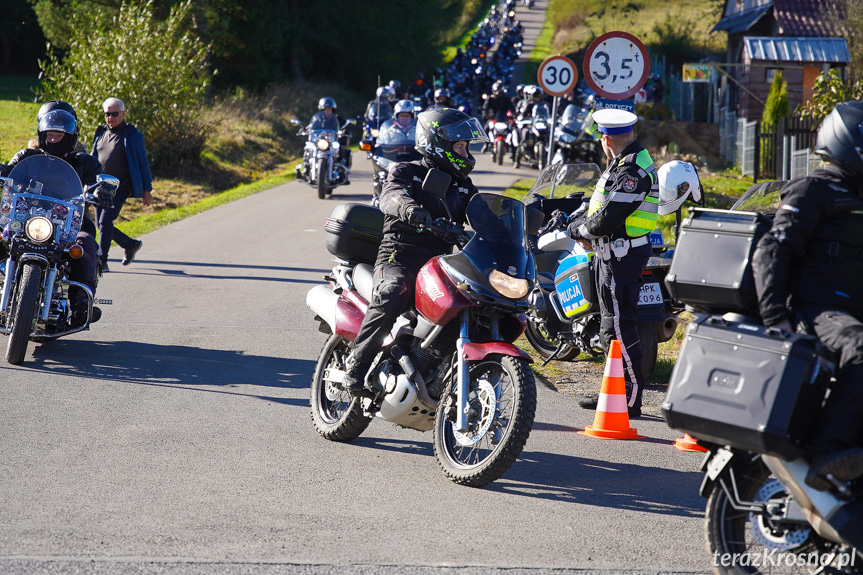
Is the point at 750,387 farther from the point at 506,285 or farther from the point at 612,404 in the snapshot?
the point at 612,404

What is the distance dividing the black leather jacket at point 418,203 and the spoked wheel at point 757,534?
2.42 m

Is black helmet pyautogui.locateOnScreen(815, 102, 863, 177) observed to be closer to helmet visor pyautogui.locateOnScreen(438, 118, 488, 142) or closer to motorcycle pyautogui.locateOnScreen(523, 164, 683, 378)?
helmet visor pyautogui.locateOnScreen(438, 118, 488, 142)

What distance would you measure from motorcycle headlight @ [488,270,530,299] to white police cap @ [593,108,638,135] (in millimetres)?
1925

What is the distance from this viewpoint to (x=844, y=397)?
133 inches

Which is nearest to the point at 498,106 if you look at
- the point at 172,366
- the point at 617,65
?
the point at 617,65

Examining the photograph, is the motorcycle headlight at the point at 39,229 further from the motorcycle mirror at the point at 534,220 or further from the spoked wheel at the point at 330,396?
the motorcycle mirror at the point at 534,220

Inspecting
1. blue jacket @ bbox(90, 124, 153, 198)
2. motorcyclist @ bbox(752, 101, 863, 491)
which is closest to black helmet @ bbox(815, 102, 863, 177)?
motorcyclist @ bbox(752, 101, 863, 491)

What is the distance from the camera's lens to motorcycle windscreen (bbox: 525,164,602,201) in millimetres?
8406

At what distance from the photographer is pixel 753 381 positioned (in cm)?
339

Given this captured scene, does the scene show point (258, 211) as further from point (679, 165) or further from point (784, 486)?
point (784, 486)

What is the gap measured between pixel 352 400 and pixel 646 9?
271 ft

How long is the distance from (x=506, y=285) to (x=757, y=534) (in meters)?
Result: 1.83

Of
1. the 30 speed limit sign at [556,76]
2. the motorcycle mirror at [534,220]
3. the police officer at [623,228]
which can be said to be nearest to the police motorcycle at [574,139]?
the 30 speed limit sign at [556,76]

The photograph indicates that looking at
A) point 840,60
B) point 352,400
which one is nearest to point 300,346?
point 352,400
